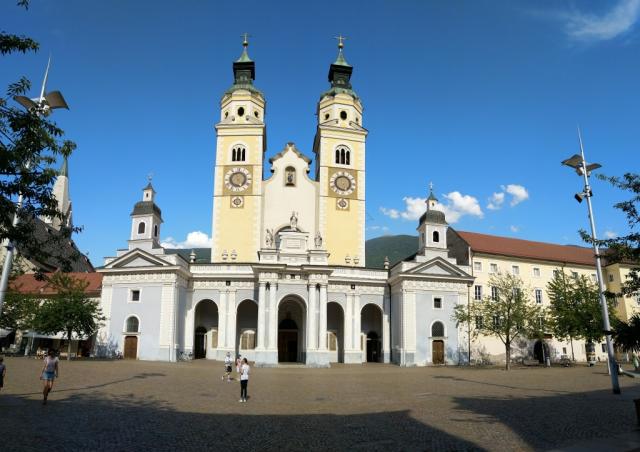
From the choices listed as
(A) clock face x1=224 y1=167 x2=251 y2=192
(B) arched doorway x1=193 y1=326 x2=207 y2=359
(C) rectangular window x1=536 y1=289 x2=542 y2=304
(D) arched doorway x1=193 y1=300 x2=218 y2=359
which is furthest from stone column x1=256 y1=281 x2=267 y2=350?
(C) rectangular window x1=536 y1=289 x2=542 y2=304

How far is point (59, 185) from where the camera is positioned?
340 ft

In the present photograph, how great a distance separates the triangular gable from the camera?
5072 cm

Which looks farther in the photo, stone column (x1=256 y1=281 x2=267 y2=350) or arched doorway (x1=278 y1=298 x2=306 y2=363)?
arched doorway (x1=278 y1=298 x2=306 y2=363)

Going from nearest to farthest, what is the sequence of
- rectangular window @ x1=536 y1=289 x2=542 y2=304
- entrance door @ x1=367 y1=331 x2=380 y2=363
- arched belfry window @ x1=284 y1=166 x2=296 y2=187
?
entrance door @ x1=367 y1=331 x2=380 y2=363 < rectangular window @ x1=536 y1=289 x2=542 y2=304 < arched belfry window @ x1=284 y1=166 x2=296 y2=187

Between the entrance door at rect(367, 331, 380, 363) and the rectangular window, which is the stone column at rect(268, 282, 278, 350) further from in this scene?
the rectangular window

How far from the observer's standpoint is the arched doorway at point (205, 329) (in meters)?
51.9

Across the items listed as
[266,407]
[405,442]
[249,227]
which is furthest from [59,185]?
[405,442]

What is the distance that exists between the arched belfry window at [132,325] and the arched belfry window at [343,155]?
27.3 meters

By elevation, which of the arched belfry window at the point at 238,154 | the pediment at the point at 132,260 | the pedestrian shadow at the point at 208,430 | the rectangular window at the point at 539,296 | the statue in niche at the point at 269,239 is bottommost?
the pedestrian shadow at the point at 208,430

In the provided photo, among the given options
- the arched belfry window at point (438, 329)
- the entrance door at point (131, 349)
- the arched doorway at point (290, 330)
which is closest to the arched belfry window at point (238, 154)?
the arched doorway at point (290, 330)

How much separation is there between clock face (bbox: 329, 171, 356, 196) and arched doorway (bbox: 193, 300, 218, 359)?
18.3 meters

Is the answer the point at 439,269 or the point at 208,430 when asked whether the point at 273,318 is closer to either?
the point at 439,269

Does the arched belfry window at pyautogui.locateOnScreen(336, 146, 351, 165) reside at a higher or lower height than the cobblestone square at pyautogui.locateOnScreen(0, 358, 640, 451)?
higher

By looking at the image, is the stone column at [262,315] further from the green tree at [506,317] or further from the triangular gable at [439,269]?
the green tree at [506,317]
